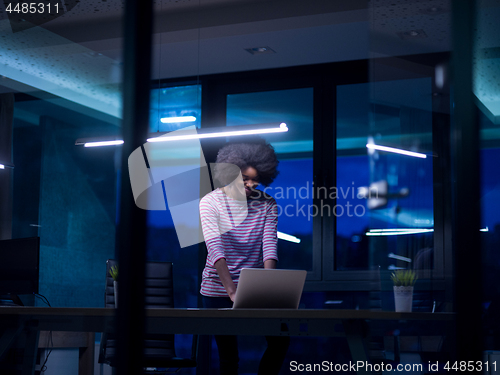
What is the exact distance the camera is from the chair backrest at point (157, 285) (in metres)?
3.58

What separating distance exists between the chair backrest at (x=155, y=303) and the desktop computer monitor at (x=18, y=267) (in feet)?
1.98

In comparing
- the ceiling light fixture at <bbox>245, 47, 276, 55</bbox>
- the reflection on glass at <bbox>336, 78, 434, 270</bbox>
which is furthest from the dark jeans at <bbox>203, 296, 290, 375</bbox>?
the ceiling light fixture at <bbox>245, 47, 276, 55</bbox>

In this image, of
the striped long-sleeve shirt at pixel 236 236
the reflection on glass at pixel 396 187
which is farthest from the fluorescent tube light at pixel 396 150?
the striped long-sleeve shirt at pixel 236 236

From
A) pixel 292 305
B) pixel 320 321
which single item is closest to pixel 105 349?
pixel 292 305

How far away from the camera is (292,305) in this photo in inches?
90.5

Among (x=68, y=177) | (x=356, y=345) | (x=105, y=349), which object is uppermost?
(x=68, y=177)

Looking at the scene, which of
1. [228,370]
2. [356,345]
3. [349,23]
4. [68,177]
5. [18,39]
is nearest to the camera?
[356,345]

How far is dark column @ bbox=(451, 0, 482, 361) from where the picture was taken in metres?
0.85

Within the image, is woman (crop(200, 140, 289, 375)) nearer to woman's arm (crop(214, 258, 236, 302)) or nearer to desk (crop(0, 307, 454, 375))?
woman's arm (crop(214, 258, 236, 302))

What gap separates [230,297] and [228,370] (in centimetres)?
35

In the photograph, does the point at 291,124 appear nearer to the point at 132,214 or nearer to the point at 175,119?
the point at 175,119

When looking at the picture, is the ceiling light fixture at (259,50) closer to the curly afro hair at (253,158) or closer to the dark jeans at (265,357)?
the curly afro hair at (253,158)

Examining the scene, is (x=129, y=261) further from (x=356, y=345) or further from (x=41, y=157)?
(x=41, y=157)

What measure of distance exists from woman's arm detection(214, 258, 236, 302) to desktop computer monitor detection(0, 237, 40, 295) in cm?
97
